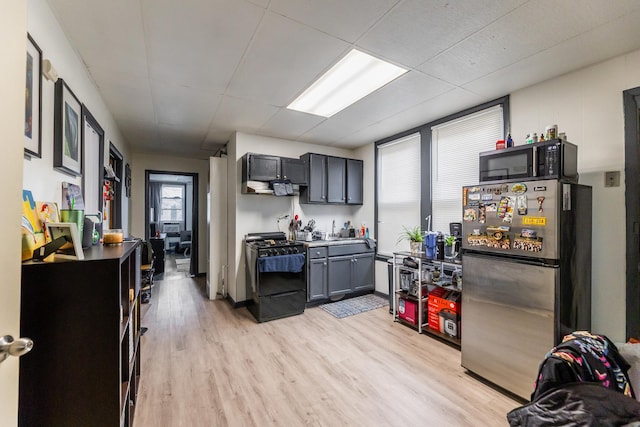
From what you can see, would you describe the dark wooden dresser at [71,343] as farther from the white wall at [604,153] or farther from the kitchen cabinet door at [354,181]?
the kitchen cabinet door at [354,181]

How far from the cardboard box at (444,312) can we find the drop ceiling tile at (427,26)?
2.40m

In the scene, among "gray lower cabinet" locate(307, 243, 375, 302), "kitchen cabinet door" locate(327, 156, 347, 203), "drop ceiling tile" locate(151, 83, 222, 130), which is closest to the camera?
"drop ceiling tile" locate(151, 83, 222, 130)

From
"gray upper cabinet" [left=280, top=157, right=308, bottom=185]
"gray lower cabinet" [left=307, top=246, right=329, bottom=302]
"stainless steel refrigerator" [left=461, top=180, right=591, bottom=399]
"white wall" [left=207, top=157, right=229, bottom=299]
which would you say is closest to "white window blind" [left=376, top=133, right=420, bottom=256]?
"gray lower cabinet" [left=307, top=246, right=329, bottom=302]

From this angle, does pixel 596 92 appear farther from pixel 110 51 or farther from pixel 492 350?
pixel 110 51

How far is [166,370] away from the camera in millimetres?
2371

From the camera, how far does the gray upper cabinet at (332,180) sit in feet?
14.2

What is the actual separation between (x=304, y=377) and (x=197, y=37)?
9.14 ft

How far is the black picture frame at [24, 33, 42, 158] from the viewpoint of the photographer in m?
1.27

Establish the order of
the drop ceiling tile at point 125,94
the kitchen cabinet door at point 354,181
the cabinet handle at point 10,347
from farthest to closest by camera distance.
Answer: the kitchen cabinet door at point 354,181 < the drop ceiling tile at point 125,94 < the cabinet handle at point 10,347

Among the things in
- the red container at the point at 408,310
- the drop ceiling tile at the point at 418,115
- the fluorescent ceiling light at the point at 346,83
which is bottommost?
the red container at the point at 408,310

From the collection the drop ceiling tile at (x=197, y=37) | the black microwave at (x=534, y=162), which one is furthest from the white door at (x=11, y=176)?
the black microwave at (x=534, y=162)

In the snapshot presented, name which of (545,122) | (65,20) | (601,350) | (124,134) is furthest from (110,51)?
(545,122)

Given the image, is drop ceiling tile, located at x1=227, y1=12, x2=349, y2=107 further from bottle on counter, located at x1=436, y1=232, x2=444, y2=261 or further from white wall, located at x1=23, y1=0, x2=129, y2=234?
bottle on counter, located at x1=436, y1=232, x2=444, y2=261

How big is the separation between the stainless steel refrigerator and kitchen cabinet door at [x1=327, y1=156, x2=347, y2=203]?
2.46 metres
